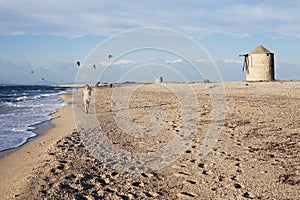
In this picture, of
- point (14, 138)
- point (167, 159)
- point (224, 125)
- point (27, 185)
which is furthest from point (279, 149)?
point (14, 138)

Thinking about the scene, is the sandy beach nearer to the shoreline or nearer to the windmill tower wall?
the shoreline

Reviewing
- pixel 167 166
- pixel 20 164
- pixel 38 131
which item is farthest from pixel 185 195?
pixel 38 131

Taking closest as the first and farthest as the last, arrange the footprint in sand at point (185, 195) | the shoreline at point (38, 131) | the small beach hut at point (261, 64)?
the footprint in sand at point (185, 195) → the shoreline at point (38, 131) → the small beach hut at point (261, 64)

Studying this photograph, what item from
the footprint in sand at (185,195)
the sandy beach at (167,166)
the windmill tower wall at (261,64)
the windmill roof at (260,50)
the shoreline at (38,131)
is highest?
the windmill roof at (260,50)

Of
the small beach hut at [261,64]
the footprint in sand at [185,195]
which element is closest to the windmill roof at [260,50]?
the small beach hut at [261,64]

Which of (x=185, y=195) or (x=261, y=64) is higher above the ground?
(x=261, y=64)

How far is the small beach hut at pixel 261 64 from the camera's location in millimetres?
38219

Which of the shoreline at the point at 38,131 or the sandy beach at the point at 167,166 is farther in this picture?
the shoreline at the point at 38,131

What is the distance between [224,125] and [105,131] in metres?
4.16

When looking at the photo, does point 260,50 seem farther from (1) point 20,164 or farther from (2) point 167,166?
(1) point 20,164

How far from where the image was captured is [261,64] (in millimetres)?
38469

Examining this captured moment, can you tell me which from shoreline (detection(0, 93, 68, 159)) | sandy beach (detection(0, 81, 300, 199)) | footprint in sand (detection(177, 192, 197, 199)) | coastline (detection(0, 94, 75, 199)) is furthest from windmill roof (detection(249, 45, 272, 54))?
footprint in sand (detection(177, 192, 197, 199))

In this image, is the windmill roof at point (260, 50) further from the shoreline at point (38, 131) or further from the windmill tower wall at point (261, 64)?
the shoreline at point (38, 131)

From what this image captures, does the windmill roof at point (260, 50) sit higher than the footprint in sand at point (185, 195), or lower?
higher
